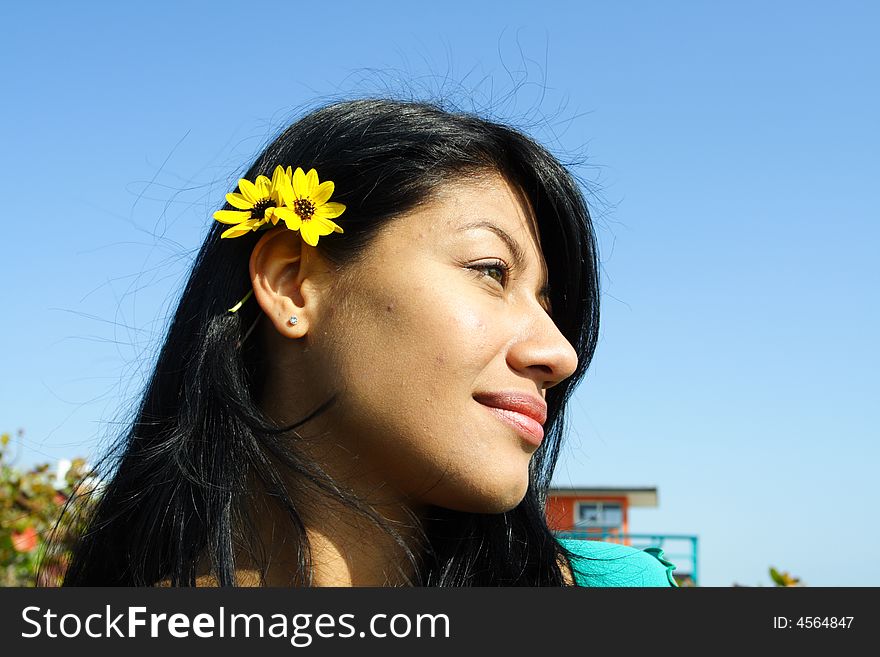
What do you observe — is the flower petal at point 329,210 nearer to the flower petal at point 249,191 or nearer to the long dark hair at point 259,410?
the long dark hair at point 259,410

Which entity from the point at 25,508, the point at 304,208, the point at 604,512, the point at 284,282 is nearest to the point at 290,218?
the point at 304,208

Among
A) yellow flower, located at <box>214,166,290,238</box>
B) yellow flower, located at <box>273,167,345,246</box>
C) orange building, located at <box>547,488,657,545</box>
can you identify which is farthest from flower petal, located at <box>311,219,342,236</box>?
orange building, located at <box>547,488,657,545</box>

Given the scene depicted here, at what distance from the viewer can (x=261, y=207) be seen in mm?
2059

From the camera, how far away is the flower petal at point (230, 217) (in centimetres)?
204

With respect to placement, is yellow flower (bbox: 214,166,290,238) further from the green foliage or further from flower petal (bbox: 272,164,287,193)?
the green foliage

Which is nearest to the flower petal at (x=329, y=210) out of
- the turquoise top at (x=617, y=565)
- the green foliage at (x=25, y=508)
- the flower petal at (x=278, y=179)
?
the flower petal at (x=278, y=179)

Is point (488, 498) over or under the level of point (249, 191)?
under

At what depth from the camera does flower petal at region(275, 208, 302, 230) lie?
193 cm

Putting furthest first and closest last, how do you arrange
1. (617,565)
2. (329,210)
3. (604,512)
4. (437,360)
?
1. (604,512)
2. (617,565)
3. (329,210)
4. (437,360)

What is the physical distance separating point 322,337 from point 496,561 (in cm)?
73

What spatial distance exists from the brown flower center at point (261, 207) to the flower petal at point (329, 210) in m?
0.15

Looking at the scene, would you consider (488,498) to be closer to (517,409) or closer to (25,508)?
(517,409)

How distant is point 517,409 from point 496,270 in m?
0.30
